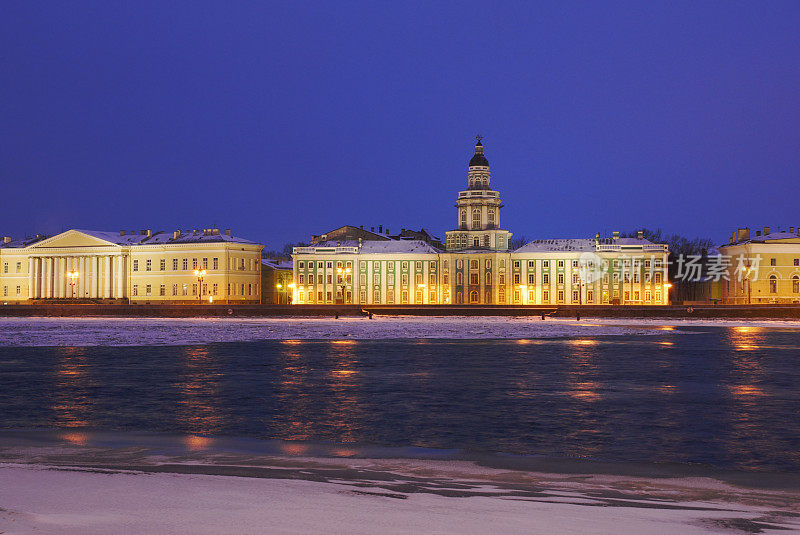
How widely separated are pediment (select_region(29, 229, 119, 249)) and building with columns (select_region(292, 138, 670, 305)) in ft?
80.3

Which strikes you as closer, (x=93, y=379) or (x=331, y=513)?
(x=331, y=513)

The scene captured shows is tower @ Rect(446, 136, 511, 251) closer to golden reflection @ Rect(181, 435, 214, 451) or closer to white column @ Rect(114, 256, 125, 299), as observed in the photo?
white column @ Rect(114, 256, 125, 299)

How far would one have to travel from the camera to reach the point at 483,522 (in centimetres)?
607

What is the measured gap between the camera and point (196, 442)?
1050 cm

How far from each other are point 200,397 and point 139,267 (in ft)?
331

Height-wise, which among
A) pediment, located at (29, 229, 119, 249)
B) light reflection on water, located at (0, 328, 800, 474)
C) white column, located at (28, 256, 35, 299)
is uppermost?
pediment, located at (29, 229, 119, 249)

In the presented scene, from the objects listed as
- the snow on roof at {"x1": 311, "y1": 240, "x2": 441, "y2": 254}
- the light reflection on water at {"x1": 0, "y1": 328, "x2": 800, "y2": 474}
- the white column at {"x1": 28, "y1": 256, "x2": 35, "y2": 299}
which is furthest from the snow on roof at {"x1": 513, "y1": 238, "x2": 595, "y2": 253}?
the light reflection on water at {"x1": 0, "y1": 328, "x2": 800, "y2": 474}

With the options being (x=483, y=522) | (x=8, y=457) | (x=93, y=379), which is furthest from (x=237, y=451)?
(x=93, y=379)

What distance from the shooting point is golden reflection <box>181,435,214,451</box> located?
10.1 m

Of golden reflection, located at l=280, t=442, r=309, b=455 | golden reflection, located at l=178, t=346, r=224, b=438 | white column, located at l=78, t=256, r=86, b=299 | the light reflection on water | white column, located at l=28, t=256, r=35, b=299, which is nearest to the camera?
golden reflection, located at l=280, t=442, r=309, b=455

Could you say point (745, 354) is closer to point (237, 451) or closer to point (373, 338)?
point (373, 338)

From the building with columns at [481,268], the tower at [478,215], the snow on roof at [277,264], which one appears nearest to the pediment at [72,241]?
the snow on roof at [277,264]

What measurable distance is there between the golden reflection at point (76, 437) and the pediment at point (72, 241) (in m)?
105

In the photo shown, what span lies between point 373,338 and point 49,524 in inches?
1254
